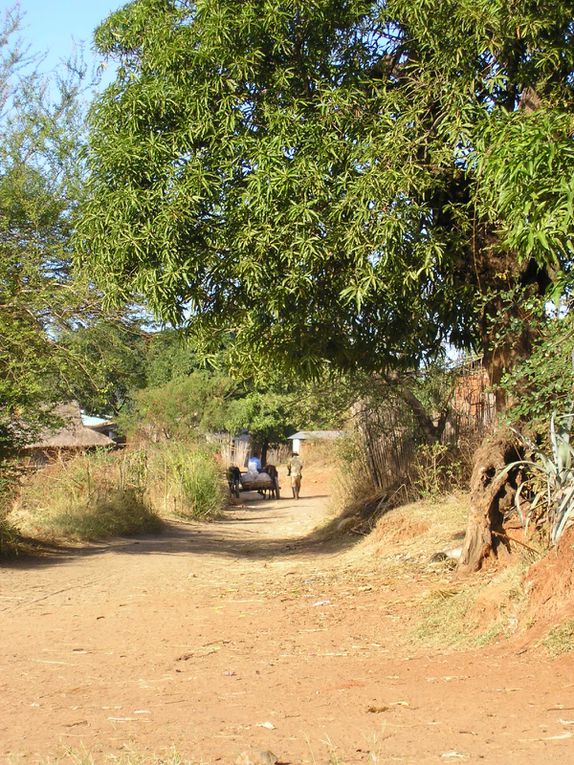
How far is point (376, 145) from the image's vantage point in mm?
8664

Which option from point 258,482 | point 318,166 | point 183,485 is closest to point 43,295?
point 318,166

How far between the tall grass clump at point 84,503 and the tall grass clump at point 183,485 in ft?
6.78

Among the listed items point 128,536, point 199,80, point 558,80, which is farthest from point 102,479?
point 558,80

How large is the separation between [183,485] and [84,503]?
5.23m

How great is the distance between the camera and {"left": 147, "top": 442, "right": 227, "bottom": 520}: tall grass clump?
74.4 ft

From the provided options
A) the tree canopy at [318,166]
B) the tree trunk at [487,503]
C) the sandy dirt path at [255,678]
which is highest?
the tree canopy at [318,166]

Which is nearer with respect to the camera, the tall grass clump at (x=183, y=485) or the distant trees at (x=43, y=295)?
the distant trees at (x=43, y=295)

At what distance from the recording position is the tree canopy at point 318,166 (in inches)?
332

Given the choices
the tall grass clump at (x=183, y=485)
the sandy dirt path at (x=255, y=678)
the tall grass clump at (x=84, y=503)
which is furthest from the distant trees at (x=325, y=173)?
the tall grass clump at (x=183, y=485)

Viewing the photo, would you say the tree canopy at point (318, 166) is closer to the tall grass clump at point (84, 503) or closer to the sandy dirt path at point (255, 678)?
the sandy dirt path at point (255, 678)

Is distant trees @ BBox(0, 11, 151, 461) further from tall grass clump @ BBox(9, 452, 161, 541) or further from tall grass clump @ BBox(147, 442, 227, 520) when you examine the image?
tall grass clump @ BBox(147, 442, 227, 520)

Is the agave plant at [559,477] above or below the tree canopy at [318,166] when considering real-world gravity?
below

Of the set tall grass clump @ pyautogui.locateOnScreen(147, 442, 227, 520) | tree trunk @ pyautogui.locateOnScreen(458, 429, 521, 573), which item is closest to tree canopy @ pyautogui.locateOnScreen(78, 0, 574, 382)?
tree trunk @ pyautogui.locateOnScreen(458, 429, 521, 573)

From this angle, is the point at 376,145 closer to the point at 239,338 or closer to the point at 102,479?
the point at 239,338
